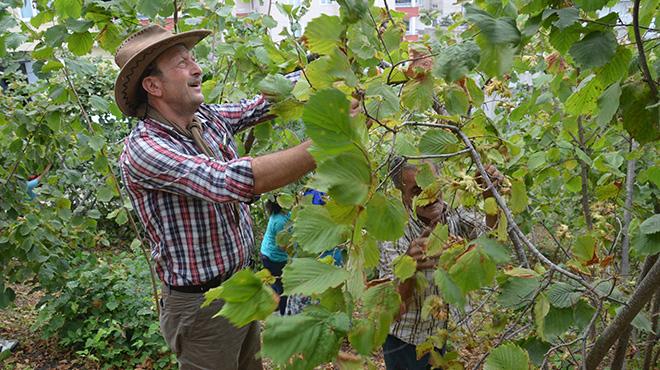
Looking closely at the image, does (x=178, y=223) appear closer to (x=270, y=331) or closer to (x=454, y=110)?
(x=454, y=110)

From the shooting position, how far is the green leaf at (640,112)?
3.84ft

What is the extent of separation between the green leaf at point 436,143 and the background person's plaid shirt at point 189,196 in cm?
64

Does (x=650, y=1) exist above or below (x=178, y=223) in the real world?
above

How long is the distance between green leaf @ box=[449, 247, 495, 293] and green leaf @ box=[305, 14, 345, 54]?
48 centimetres

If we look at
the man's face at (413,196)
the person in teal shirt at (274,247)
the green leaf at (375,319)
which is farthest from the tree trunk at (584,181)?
the person in teal shirt at (274,247)

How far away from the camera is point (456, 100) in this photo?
1373mm

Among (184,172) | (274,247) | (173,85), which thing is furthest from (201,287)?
(274,247)

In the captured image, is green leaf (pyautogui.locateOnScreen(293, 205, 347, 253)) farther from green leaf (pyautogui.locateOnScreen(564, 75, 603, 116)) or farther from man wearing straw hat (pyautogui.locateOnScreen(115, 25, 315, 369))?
man wearing straw hat (pyautogui.locateOnScreen(115, 25, 315, 369))

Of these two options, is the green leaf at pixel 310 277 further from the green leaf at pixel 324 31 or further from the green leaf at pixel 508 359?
the green leaf at pixel 324 31

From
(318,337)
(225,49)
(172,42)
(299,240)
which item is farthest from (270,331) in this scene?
(225,49)

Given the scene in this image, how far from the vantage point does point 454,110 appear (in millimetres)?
1373

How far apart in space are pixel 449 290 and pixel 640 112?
54 cm

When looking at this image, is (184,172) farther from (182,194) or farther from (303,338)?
(303,338)

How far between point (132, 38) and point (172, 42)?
175 mm
